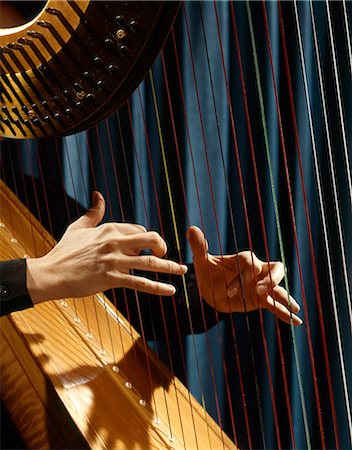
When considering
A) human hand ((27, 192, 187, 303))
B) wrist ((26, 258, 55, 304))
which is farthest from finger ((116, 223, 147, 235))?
wrist ((26, 258, 55, 304))

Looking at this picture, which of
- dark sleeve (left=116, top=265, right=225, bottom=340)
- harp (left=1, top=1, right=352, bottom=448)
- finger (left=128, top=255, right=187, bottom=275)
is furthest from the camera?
harp (left=1, top=1, right=352, bottom=448)

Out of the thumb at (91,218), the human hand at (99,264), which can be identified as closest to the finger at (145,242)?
the human hand at (99,264)

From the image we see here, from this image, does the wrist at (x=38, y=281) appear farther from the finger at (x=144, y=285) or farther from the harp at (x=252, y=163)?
the harp at (x=252, y=163)

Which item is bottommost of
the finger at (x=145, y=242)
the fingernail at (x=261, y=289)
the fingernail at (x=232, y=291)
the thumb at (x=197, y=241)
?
the fingernail at (x=232, y=291)

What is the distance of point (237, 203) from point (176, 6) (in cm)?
94

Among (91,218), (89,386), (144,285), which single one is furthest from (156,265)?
(89,386)

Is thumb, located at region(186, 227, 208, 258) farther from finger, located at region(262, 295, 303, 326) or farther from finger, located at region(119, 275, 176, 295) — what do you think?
finger, located at region(119, 275, 176, 295)

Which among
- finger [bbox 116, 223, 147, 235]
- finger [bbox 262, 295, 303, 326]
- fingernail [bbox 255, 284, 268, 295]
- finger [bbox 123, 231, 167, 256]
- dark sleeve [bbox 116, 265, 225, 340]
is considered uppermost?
finger [bbox 116, 223, 147, 235]

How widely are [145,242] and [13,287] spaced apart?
22cm

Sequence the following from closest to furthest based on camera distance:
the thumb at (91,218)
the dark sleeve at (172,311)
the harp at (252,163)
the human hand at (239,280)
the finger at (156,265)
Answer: the finger at (156,265), the thumb at (91,218), the human hand at (239,280), the dark sleeve at (172,311), the harp at (252,163)

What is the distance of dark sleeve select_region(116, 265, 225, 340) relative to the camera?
1447mm

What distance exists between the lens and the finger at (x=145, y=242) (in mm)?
958

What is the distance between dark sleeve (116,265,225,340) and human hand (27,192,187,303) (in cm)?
43

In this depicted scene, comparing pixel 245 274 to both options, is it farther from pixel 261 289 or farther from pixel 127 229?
pixel 127 229
